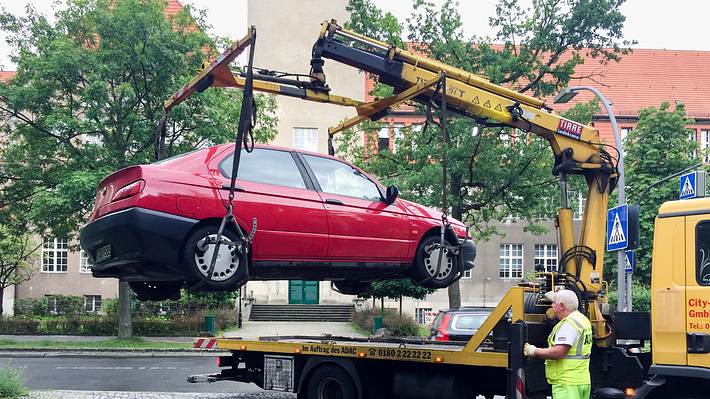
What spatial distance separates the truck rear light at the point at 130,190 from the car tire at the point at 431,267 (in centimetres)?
318

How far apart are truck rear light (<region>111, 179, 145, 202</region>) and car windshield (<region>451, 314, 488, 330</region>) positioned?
26.3 ft

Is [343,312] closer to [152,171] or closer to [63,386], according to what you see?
[63,386]

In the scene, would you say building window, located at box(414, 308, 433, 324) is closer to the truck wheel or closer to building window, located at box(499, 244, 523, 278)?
building window, located at box(499, 244, 523, 278)

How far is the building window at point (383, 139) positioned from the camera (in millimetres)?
27203

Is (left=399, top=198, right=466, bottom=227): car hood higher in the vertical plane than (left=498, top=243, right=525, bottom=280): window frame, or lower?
higher

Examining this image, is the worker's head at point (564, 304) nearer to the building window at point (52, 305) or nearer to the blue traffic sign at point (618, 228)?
the blue traffic sign at point (618, 228)

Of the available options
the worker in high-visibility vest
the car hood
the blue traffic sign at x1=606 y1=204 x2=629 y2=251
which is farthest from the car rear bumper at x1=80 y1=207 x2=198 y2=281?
the blue traffic sign at x1=606 y1=204 x2=629 y2=251

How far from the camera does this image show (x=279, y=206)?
769 cm

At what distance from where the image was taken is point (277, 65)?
121 feet

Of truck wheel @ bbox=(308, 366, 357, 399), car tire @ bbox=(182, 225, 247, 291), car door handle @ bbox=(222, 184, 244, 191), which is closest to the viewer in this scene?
car tire @ bbox=(182, 225, 247, 291)

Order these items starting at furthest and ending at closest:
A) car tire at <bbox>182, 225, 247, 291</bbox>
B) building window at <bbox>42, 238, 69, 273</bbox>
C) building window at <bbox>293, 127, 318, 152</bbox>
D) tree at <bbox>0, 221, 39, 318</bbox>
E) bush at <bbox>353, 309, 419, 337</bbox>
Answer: building window at <bbox>42, 238, 69, 273</bbox>
building window at <bbox>293, 127, 318, 152</bbox>
tree at <bbox>0, 221, 39, 318</bbox>
bush at <bbox>353, 309, 419, 337</bbox>
car tire at <bbox>182, 225, 247, 291</bbox>

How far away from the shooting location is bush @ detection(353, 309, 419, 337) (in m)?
27.1

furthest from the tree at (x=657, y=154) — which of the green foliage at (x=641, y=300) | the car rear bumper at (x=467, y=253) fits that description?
the car rear bumper at (x=467, y=253)

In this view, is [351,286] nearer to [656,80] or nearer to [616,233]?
[616,233]
